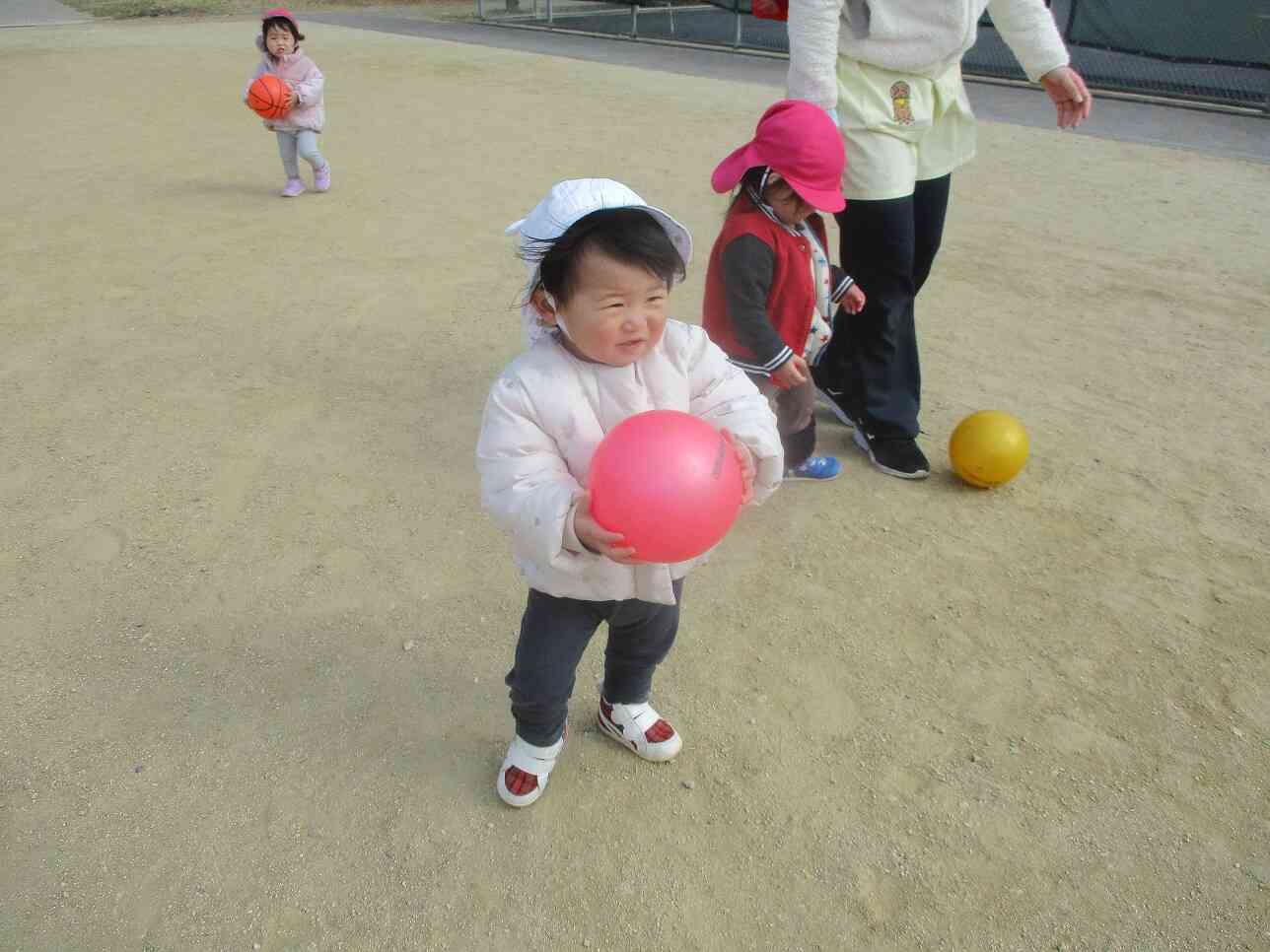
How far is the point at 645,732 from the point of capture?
8.28ft

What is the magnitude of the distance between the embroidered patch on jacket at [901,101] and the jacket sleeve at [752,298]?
2.16ft

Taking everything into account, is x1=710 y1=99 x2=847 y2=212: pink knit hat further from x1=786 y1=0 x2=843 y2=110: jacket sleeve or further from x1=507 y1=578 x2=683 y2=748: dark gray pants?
x1=507 y1=578 x2=683 y2=748: dark gray pants

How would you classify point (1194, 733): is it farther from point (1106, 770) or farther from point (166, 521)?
point (166, 521)

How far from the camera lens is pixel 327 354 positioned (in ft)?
15.7

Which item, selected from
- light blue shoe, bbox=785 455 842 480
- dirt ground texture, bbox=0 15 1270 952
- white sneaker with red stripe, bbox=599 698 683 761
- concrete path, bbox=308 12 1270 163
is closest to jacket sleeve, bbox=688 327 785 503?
white sneaker with red stripe, bbox=599 698 683 761

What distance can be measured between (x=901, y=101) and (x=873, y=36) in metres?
0.22

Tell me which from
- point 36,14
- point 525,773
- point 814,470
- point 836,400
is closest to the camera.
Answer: point 525,773

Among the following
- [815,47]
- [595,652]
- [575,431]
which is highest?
[815,47]

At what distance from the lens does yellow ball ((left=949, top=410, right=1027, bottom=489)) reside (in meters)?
3.55

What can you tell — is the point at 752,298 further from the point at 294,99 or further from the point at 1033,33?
the point at 294,99

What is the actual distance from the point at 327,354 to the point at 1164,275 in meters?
4.55

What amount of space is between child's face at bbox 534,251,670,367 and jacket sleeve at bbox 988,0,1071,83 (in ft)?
7.53

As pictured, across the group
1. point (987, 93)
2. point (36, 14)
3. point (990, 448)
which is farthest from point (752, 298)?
point (36, 14)

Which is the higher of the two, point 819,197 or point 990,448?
point 819,197
